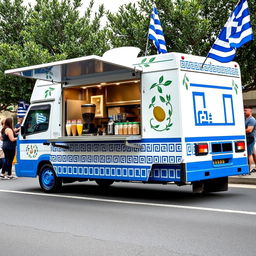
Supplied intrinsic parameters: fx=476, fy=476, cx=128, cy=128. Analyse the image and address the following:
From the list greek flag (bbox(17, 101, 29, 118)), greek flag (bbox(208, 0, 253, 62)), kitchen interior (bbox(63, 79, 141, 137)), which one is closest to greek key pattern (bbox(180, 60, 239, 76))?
greek flag (bbox(208, 0, 253, 62))

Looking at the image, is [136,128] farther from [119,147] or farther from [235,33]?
[235,33]

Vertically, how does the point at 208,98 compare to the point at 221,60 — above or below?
below

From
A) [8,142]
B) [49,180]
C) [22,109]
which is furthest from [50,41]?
[49,180]

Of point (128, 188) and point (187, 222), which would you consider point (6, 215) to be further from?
point (128, 188)

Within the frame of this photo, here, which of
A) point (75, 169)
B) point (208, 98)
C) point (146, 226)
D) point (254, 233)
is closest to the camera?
point (254, 233)

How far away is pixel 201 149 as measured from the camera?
8953 mm

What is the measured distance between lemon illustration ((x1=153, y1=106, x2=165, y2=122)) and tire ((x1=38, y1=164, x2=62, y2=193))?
321 centimetres

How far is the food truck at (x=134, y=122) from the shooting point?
888 centimetres

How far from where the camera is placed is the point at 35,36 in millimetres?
23891

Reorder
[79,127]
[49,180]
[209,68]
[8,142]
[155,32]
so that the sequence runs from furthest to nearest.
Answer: [8,142], [155,32], [49,180], [79,127], [209,68]

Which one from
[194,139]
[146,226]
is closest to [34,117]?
[194,139]

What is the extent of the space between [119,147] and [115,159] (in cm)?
27

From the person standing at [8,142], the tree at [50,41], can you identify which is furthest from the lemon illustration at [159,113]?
the tree at [50,41]

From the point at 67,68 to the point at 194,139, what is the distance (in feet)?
9.96
